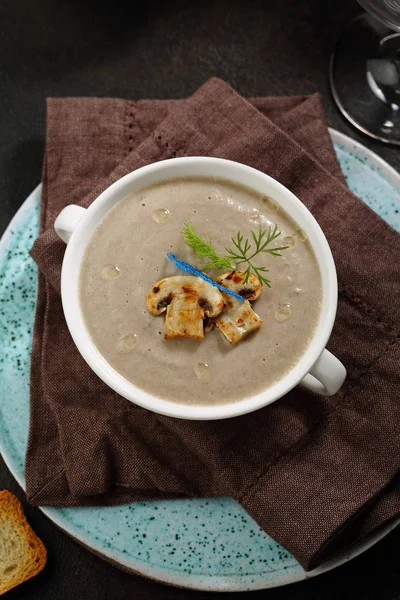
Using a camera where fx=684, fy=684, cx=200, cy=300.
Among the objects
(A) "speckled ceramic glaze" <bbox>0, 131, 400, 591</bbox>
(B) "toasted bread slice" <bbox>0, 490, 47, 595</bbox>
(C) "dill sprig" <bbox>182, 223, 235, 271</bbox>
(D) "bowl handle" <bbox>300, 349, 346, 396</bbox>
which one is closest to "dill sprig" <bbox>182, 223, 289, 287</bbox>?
(C) "dill sprig" <bbox>182, 223, 235, 271</bbox>

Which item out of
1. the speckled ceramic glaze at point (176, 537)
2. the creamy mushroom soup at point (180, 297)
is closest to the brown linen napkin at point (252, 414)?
the speckled ceramic glaze at point (176, 537)

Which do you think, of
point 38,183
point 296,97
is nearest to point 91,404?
point 38,183

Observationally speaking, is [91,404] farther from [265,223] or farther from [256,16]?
[256,16]

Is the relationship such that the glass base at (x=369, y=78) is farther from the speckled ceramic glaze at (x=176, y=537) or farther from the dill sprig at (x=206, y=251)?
the speckled ceramic glaze at (x=176, y=537)

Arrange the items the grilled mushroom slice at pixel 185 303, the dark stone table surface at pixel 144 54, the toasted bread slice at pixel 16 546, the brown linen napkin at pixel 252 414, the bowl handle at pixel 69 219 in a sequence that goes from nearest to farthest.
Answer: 1. the grilled mushroom slice at pixel 185 303
2. the bowl handle at pixel 69 219
3. the brown linen napkin at pixel 252 414
4. the toasted bread slice at pixel 16 546
5. the dark stone table surface at pixel 144 54

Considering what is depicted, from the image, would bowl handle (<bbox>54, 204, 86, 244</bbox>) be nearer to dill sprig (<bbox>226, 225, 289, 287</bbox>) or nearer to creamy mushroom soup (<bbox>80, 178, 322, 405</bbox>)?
creamy mushroom soup (<bbox>80, 178, 322, 405</bbox>)

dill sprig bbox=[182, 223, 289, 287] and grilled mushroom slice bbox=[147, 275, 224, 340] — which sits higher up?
dill sprig bbox=[182, 223, 289, 287]
